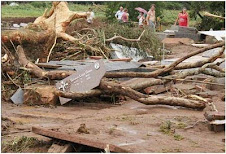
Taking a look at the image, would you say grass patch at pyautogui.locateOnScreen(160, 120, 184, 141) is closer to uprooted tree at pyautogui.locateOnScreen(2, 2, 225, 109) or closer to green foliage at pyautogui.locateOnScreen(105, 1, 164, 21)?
uprooted tree at pyautogui.locateOnScreen(2, 2, 225, 109)

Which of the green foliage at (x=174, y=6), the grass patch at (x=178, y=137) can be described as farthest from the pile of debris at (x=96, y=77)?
the green foliage at (x=174, y=6)

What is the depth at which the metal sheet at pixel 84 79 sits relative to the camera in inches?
374

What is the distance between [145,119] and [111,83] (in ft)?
5.98

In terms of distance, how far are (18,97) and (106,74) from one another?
1.65m

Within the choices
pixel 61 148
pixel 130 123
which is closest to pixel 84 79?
pixel 130 123

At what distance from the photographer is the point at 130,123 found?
7.66 metres

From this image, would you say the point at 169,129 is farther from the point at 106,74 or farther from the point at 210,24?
the point at 210,24

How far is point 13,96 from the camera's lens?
1016cm

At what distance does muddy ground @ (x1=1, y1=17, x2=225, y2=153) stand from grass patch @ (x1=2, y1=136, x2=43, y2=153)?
7 cm

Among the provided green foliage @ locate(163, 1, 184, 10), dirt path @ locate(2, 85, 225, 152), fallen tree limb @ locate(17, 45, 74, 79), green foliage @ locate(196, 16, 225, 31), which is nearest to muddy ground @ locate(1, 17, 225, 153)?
dirt path @ locate(2, 85, 225, 152)

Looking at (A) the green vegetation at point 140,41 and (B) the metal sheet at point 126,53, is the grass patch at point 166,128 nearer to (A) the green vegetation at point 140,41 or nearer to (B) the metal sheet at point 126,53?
(B) the metal sheet at point 126,53

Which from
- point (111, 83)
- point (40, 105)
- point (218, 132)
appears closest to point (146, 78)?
point (111, 83)

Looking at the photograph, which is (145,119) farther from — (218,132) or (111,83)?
(111,83)

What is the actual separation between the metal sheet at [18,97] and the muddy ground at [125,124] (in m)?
0.10
